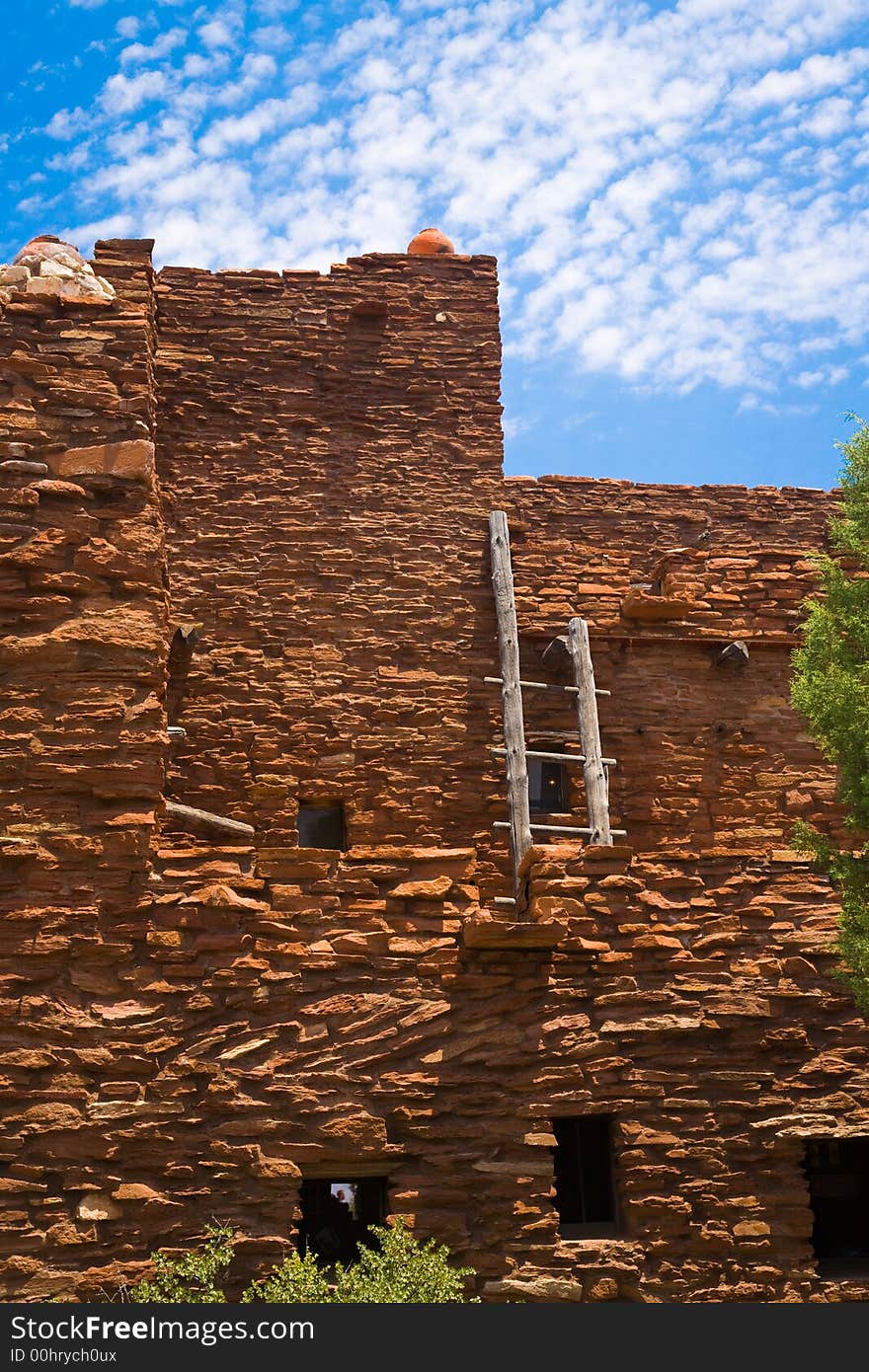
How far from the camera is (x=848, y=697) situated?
7547 millimetres

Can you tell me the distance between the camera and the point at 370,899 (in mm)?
8320

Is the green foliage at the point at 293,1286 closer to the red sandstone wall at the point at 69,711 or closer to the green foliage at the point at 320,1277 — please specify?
the green foliage at the point at 320,1277

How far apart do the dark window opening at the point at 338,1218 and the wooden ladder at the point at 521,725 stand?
2179 millimetres

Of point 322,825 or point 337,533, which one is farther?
point 337,533

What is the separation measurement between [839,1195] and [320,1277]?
14.2ft

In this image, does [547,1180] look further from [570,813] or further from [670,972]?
[570,813]

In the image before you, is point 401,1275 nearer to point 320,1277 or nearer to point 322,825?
point 320,1277

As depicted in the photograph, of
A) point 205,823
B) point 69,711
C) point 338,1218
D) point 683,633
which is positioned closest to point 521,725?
point 683,633

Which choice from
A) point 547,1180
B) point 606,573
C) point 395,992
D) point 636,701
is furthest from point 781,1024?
point 606,573

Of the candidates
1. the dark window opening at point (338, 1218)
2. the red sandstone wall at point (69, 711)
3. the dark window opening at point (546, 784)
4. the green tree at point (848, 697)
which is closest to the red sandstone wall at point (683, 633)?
the dark window opening at point (546, 784)

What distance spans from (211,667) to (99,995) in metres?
3.69

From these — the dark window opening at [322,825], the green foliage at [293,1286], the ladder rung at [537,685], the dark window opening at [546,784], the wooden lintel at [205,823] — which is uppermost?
the ladder rung at [537,685]

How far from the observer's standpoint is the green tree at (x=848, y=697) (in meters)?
7.44

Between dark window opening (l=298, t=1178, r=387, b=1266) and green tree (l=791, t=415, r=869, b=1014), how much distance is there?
11.4 ft
